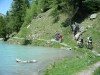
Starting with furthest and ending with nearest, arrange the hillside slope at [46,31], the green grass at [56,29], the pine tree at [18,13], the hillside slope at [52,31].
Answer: the pine tree at [18,13] → the hillside slope at [46,31] → the hillside slope at [52,31] → the green grass at [56,29]

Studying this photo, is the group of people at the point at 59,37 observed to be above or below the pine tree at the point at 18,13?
below

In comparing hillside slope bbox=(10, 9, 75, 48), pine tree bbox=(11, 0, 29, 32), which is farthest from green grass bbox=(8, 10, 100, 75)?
pine tree bbox=(11, 0, 29, 32)

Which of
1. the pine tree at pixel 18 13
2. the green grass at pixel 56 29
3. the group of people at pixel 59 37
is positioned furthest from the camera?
the pine tree at pixel 18 13

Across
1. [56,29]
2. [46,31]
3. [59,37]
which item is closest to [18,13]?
[46,31]

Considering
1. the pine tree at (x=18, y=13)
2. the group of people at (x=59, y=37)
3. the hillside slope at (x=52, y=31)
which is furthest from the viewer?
the pine tree at (x=18, y=13)

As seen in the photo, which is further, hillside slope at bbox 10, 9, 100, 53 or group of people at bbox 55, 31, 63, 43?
group of people at bbox 55, 31, 63, 43

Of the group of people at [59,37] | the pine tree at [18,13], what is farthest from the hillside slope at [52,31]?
the pine tree at [18,13]

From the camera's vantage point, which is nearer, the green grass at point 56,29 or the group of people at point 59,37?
the green grass at point 56,29

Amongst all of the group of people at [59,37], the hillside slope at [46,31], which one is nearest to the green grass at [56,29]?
the hillside slope at [46,31]

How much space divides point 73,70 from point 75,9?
4153 centimetres

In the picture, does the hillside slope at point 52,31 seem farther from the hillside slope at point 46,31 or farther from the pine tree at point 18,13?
the pine tree at point 18,13

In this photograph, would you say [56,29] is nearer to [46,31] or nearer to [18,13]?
[46,31]

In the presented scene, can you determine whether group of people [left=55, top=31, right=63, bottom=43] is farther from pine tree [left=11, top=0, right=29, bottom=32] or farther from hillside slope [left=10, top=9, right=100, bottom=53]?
pine tree [left=11, top=0, right=29, bottom=32]

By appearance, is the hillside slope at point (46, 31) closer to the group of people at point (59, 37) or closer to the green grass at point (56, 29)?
the green grass at point (56, 29)
